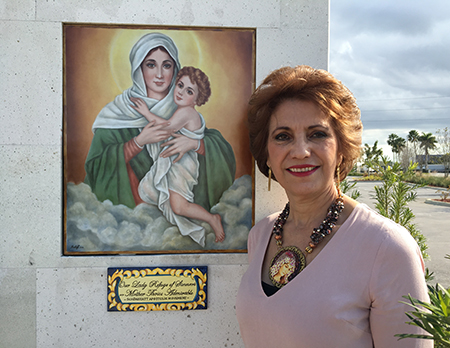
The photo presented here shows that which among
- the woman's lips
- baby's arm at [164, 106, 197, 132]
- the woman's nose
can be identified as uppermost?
baby's arm at [164, 106, 197, 132]

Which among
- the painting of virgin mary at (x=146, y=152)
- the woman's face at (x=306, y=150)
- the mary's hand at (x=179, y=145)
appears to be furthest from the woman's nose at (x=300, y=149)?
the mary's hand at (x=179, y=145)

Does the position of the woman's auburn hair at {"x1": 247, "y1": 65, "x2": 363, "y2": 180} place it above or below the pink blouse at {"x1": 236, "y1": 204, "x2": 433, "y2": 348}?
above

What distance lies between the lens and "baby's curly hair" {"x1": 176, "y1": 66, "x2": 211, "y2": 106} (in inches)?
85.0

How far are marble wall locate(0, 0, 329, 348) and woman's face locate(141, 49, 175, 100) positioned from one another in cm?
21

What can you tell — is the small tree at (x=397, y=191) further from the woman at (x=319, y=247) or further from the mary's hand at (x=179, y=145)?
the mary's hand at (x=179, y=145)

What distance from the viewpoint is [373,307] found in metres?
1.35

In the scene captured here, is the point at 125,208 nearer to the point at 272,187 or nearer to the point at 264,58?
the point at 272,187

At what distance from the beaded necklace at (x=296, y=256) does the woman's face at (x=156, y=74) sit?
121 cm

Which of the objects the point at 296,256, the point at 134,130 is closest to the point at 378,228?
the point at 296,256

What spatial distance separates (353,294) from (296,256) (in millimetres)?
317

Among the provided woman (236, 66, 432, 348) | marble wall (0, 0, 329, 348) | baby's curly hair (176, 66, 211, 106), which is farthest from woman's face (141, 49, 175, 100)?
woman (236, 66, 432, 348)

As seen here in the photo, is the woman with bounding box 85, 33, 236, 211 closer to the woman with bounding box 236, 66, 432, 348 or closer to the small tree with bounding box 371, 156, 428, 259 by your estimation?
the woman with bounding box 236, 66, 432, 348

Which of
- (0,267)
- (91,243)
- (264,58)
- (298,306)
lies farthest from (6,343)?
(264,58)

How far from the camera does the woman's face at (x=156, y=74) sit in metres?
2.14
